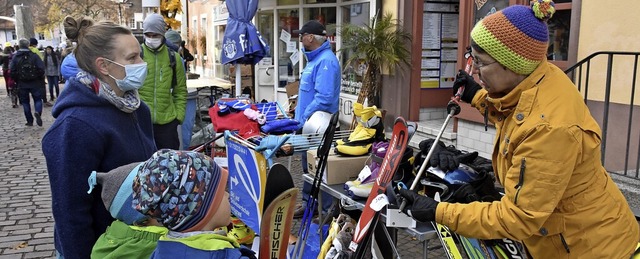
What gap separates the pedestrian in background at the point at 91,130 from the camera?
2.21 metres

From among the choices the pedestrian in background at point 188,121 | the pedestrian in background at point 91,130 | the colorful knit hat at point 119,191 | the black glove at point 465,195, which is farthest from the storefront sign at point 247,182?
the pedestrian in background at point 188,121

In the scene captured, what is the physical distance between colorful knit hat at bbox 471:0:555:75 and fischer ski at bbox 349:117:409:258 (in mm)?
970

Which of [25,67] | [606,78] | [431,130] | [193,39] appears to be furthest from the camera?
[193,39]

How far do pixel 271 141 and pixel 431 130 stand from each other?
14.8 feet

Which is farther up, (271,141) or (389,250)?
(271,141)

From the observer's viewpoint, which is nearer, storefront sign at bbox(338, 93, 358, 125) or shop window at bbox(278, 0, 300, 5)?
storefront sign at bbox(338, 93, 358, 125)

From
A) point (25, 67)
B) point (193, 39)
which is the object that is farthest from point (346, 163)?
point (193, 39)

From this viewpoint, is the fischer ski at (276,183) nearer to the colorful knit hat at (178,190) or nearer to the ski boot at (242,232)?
the colorful knit hat at (178,190)

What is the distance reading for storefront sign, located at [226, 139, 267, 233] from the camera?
4.27 meters

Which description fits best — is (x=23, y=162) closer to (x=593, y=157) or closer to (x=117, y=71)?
(x=117, y=71)

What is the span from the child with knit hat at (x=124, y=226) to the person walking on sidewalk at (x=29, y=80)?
37.6ft

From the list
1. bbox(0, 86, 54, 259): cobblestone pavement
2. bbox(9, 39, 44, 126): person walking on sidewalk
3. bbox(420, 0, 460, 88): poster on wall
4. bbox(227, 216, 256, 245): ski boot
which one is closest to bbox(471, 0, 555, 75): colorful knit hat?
bbox(227, 216, 256, 245): ski boot

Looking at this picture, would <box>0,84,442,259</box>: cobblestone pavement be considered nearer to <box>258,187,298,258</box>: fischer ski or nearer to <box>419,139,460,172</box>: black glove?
<box>419,139,460,172</box>: black glove

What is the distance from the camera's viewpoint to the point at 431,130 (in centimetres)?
825
